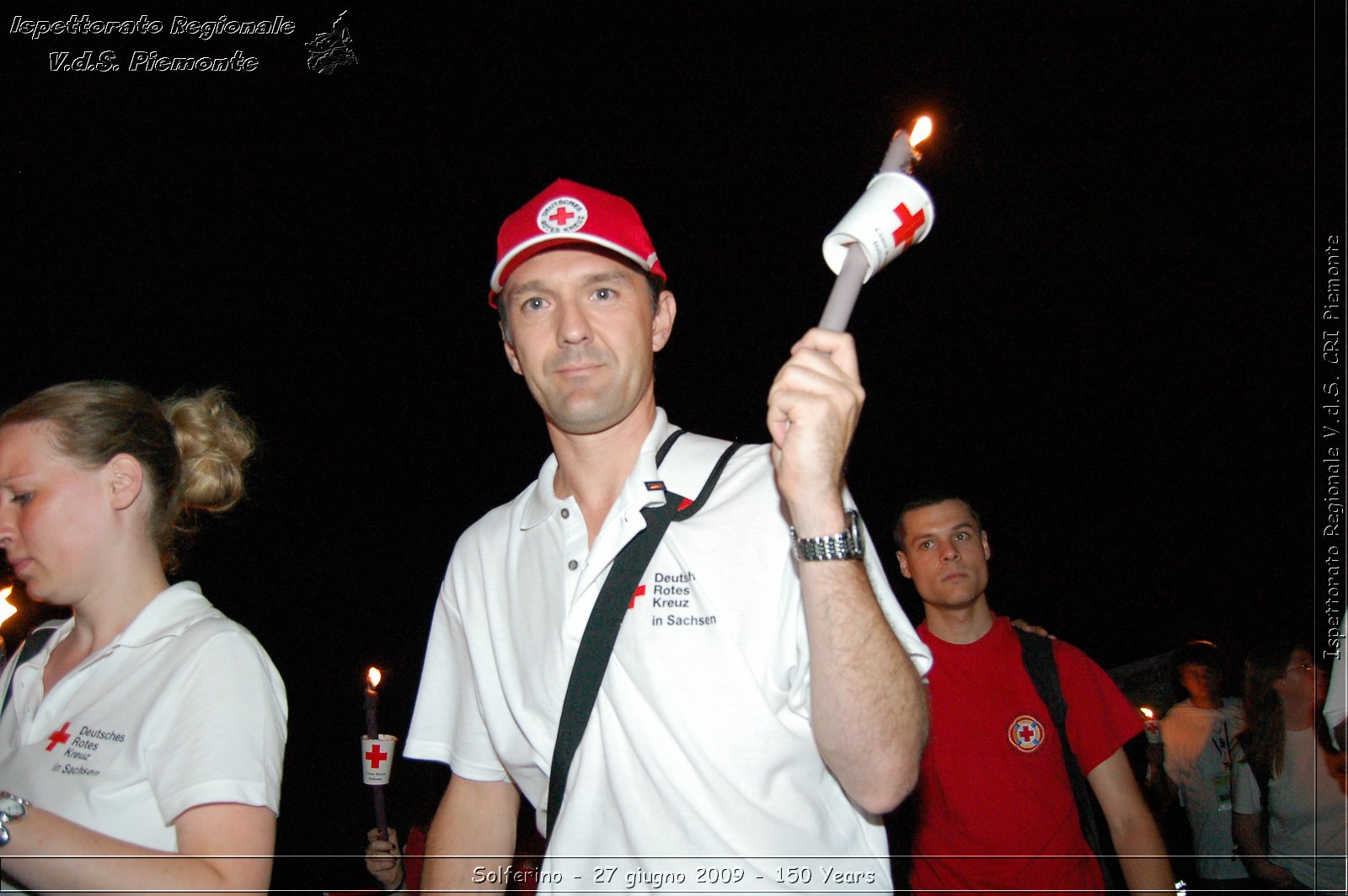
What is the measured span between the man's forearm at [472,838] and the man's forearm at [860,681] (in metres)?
1.07

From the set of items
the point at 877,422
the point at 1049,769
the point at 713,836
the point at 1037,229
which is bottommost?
the point at 1049,769

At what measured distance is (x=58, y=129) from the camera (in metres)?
5.14

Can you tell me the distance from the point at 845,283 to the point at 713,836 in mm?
1226

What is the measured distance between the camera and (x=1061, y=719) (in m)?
3.59

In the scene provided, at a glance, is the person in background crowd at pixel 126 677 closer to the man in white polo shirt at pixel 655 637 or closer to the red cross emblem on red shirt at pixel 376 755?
the man in white polo shirt at pixel 655 637

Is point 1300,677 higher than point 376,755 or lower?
higher

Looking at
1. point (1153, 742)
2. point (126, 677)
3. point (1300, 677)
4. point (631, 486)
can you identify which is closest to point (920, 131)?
point (631, 486)

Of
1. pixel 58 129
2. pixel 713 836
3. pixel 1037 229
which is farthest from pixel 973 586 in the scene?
pixel 58 129

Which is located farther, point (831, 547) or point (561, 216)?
point (561, 216)

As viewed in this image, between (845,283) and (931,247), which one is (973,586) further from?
(931,247)

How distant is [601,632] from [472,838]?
823 mm

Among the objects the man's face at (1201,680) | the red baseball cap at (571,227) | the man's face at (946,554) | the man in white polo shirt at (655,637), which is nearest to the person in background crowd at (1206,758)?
the man's face at (1201,680)

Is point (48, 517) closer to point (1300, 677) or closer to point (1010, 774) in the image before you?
point (1010, 774)

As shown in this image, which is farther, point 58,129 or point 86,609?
point 58,129
